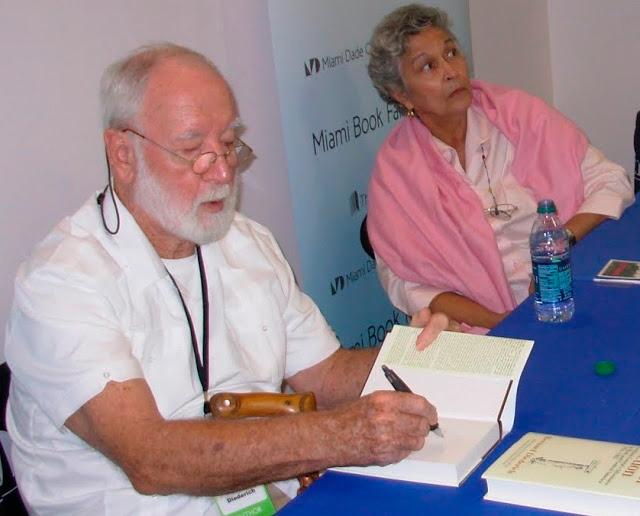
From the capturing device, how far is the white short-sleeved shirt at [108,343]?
184cm

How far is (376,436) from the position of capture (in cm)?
161

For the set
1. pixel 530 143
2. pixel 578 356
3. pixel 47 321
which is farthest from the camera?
pixel 530 143

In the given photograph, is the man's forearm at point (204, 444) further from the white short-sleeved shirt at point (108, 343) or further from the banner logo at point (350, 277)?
the banner logo at point (350, 277)

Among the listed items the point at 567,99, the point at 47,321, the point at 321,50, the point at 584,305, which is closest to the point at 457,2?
the point at 321,50

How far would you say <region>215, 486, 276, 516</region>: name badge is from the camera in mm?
1969

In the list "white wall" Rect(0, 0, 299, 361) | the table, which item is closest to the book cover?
the table

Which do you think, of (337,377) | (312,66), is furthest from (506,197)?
(337,377)

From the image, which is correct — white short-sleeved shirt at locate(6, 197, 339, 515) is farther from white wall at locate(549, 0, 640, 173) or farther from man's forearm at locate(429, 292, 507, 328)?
white wall at locate(549, 0, 640, 173)

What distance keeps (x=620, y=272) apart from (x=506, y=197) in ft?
2.13

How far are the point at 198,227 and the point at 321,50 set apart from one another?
1504 millimetres

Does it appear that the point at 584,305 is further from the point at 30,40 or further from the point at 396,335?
the point at 30,40

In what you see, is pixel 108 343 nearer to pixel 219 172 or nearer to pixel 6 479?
pixel 219 172

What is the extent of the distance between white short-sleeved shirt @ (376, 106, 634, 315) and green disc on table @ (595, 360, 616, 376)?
1.09m

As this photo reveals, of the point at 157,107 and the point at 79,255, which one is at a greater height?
the point at 157,107
